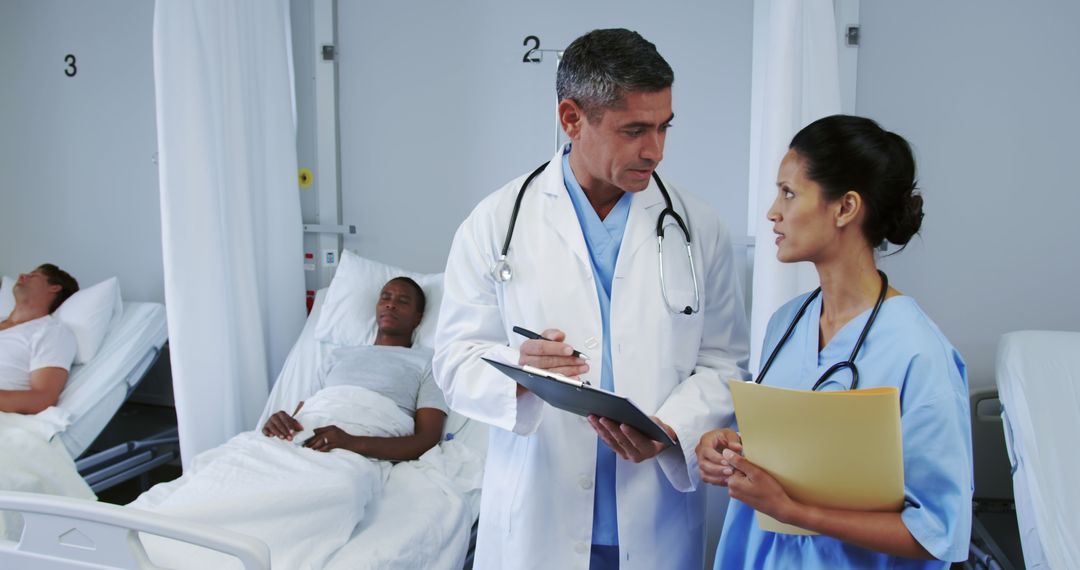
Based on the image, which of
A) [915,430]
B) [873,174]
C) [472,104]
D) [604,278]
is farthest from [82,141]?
[915,430]

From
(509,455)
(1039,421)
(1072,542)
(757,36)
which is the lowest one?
(1072,542)

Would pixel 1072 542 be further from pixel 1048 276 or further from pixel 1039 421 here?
pixel 1048 276

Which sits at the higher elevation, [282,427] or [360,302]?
[360,302]

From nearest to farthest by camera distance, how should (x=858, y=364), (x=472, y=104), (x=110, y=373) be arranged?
(x=858, y=364)
(x=110, y=373)
(x=472, y=104)

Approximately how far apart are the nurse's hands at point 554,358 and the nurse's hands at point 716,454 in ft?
0.71

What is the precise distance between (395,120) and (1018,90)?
7.23ft

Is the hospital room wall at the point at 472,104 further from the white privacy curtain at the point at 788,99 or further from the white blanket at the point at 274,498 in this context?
the white blanket at the point at 274,498

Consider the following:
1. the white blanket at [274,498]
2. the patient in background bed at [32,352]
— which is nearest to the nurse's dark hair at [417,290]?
the white blanket at [274,498]

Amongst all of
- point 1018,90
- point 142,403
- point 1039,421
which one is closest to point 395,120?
point 142,403

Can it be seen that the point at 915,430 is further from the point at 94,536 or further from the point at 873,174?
the point at 94,536

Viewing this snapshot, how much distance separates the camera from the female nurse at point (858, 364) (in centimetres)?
87

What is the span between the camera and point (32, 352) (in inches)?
104

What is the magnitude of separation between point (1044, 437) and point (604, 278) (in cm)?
133

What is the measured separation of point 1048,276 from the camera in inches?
93.5
